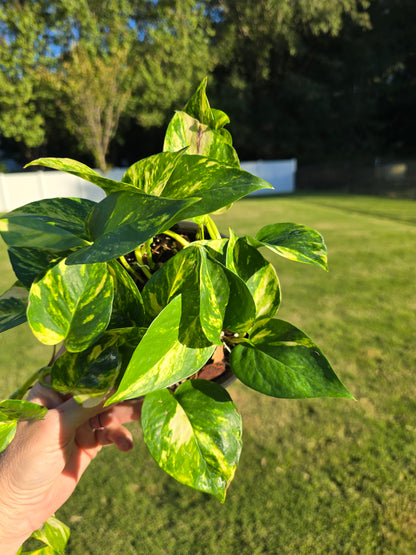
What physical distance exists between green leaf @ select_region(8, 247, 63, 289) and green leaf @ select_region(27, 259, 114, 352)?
0.15 feet

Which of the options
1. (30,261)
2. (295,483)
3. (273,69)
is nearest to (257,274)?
(30,261)

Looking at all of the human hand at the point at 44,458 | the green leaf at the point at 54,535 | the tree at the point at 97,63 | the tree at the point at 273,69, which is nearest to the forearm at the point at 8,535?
the human hand at the point at 44,458

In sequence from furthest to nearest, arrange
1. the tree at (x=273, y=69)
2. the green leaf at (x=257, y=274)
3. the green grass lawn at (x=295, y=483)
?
the tree at (x=273, y=69), the green grass lawn at (x=295, y=483), the green leaf at (x=257, y=274)

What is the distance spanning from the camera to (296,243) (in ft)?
1.52

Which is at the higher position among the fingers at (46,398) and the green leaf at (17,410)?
the green leaf at (17,410)

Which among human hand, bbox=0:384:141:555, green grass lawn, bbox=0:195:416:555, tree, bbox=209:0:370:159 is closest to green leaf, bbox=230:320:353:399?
human hand, bbox=0:384:141:555

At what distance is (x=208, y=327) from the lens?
0.36 meters

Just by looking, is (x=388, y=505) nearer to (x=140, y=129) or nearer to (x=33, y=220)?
(x=33, y=220)

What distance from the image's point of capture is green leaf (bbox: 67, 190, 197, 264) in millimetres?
267

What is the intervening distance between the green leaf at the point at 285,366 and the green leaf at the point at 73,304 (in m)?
0.16

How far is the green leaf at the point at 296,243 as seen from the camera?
17.2 inches

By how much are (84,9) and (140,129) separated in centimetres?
465

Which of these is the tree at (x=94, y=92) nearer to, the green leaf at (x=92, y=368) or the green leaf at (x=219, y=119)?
the green leaf at (x=219, y=119)

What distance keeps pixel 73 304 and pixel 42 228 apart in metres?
0.11
